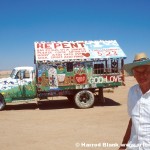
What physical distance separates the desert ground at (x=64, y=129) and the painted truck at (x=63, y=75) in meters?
1.03

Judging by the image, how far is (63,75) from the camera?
1362 cm

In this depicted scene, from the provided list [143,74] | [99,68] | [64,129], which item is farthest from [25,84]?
[143,74]

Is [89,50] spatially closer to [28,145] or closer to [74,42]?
[74,42]

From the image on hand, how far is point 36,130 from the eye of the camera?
9.27 metres

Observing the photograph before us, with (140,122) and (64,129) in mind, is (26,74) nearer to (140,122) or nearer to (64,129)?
(64,129)

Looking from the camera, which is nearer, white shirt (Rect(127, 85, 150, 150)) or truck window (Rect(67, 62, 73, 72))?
white shirt (Rect(127, 85, 150, 150))

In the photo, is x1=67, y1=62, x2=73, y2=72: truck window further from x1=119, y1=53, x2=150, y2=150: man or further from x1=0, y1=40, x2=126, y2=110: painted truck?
x1=119, y1=53, x2=150, y2=150: man

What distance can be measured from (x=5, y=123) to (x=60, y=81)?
382 centimetres

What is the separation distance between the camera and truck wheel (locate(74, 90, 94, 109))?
45.5 feet

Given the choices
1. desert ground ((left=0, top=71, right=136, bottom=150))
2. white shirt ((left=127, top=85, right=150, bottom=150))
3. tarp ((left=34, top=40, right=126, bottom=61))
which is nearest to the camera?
white shirt ((left=127, top=85, right=150, bottom=150))

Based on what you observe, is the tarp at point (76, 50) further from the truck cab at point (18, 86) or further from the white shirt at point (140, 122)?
the white shirt at point (140, 122)

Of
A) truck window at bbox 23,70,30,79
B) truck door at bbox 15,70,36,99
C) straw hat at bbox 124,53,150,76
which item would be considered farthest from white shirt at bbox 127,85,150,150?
truck window at bbox 23,70,30,79

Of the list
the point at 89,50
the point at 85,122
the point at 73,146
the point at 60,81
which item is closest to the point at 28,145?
the point at 73,146

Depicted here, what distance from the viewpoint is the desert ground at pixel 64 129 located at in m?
7.45
